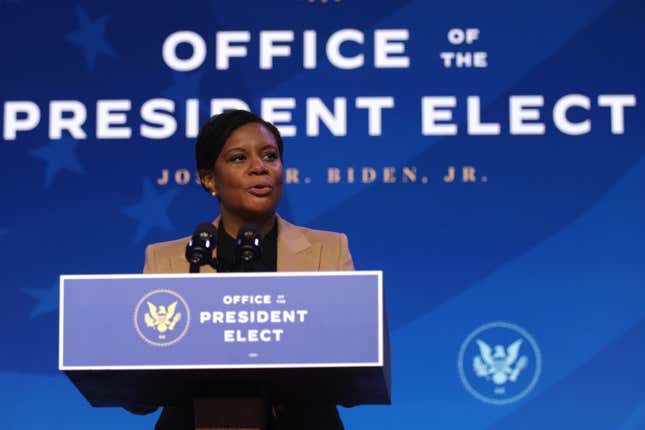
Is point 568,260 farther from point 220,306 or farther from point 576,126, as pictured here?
point 220,306

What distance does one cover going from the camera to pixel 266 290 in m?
2.48

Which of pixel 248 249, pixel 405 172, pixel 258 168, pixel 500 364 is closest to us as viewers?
pixel 248 249

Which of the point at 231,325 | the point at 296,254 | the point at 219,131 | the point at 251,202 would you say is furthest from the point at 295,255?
the point at 231,325

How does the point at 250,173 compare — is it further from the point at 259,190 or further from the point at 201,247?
the point at 201,247

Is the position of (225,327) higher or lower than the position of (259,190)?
lower

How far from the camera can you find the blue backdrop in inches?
184

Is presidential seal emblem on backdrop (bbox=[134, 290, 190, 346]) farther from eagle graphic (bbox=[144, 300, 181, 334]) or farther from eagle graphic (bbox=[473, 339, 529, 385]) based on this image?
eagle graphic (bbox=[473, 339, 529, 385])

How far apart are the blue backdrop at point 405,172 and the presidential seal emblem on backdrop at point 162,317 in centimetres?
226

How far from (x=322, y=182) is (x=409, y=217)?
0.35 metres

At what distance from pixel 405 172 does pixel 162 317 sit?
2478mm

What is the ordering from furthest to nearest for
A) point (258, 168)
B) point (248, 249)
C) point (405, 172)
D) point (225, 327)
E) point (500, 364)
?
point (405, 172), point (500, 364), point (258, 168), point (248, 249), point (225, 327)

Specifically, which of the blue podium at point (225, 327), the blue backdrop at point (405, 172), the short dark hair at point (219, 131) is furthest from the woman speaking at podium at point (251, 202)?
the blue backdrop at point (405, 172)

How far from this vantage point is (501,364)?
465 centimetres

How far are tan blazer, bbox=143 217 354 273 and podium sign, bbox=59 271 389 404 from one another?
1.77ft
